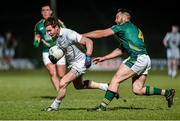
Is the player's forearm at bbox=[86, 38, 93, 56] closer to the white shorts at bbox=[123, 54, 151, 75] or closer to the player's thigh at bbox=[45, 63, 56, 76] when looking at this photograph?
the white shorts at bbox=[123, 54, 151, 75]

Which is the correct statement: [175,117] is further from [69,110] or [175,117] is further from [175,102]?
[175,102]

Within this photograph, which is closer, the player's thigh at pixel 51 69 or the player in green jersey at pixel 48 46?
the player in green jersey at pixel 48 46

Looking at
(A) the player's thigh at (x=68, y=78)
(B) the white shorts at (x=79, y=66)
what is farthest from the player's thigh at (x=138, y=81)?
(A) the player's thigh at (x=68, y=78)

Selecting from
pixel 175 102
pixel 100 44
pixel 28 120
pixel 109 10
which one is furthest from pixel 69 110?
pixel 109 10

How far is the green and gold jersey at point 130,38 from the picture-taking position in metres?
12.6

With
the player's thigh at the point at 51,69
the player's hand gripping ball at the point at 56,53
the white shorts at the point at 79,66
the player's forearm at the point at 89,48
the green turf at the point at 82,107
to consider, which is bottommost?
the green turf at the point at 82,107

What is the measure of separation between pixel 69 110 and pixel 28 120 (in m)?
1.88

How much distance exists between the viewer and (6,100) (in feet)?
51.9

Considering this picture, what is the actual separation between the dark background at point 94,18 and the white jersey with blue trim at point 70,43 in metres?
25.4

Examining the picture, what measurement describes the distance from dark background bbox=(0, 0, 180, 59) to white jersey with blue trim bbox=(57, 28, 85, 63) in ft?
83.2

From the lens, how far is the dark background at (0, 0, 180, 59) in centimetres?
3956

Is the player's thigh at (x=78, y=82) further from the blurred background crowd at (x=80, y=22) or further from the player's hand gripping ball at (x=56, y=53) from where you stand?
the blurred background crowd at (x=80, y=22)

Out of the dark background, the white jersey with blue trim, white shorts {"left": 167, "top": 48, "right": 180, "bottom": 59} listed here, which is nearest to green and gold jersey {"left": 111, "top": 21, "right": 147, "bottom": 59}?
the white jersey with blue trim

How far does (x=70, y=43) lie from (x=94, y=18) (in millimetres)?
28329
